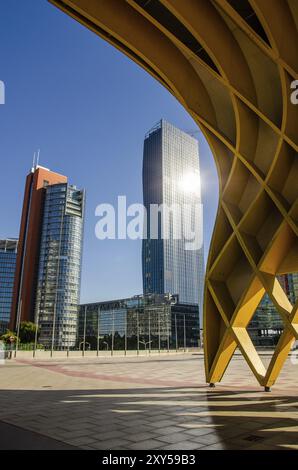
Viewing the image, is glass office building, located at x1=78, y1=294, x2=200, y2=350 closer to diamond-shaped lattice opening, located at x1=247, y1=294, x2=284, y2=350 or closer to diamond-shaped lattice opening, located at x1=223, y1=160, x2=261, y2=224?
diamond-shaped lattice opening, located at x1=247, y1=294, x2=284, y2=350

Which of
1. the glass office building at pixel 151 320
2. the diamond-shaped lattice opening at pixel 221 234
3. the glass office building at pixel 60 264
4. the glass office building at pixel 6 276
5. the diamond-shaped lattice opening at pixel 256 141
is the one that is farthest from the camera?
the glass office building at pixel 6 276

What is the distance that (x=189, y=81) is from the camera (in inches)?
581

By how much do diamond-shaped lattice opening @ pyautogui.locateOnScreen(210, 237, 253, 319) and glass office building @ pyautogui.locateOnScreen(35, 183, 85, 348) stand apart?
122045 mm

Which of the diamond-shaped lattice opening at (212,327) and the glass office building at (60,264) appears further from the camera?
the glass office building at (60,264)

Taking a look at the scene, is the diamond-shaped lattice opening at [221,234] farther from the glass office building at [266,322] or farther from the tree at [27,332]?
the glass office building at [266,322]

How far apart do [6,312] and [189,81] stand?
17698cm

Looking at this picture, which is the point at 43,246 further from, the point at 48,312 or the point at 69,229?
the point at 48,312

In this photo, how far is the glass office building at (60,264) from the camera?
141 meters

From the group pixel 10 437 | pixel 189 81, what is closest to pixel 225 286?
pixel 189 81

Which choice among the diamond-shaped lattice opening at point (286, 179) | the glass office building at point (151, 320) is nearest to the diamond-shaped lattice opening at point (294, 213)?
the diamond-shaped lattice opening at point (286, 179)

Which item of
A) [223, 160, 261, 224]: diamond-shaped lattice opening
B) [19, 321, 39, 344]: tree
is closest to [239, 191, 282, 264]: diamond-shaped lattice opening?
[223, 160, 261, 224]: diamond-shaped lattice opening

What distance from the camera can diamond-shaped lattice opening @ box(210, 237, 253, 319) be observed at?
15.6 m

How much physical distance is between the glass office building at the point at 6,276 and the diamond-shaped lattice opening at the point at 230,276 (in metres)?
172

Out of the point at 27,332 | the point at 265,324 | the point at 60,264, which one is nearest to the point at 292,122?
the point at 27,332
